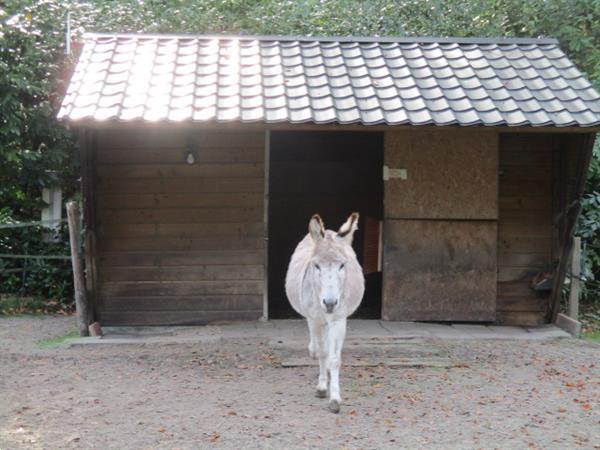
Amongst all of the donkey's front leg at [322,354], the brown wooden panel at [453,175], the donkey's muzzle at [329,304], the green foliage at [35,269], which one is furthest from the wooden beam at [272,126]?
the green foliage at [35,269]


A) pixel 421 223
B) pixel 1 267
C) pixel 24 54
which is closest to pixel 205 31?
pixel 24 54

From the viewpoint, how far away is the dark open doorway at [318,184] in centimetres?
1331

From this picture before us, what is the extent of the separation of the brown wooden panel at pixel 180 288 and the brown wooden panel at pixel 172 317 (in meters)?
0.23

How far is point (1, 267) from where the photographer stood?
12711 mm

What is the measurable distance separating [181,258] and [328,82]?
2.86 m

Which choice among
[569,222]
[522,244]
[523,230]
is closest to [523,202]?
[523,230]

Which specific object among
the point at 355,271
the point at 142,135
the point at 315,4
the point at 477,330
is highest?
the point at 315,4

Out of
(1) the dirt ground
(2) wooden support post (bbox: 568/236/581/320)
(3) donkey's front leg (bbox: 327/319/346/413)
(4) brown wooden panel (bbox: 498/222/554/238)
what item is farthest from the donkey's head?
(2) wooden support post (bbox: 568/236/581/320)

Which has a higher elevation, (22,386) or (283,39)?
(283,39)

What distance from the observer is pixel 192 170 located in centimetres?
998

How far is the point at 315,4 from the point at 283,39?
601cm

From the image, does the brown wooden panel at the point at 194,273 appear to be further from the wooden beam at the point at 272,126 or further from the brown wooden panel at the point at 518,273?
the brown wooden panel at the point at 518,273

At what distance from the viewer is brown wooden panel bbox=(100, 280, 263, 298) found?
32.6ft

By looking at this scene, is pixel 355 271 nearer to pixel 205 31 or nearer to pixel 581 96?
pixel 581 96
